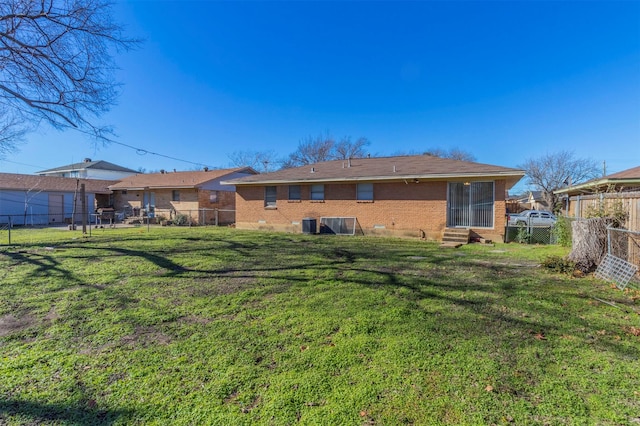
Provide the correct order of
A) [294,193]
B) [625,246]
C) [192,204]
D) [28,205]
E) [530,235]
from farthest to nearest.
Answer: [28,205] → [192,204] → [294,193] → [530,235] → [625,246]

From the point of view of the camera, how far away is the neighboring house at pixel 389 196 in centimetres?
1234

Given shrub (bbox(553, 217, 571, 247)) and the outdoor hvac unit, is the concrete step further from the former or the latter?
the outdoor hvac unit

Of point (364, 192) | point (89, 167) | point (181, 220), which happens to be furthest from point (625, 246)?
point (89, 167)

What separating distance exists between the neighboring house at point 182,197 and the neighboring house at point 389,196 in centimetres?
527

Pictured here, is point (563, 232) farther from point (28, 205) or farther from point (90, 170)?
point (90, 170)

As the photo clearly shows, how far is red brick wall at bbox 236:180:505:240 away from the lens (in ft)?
42.6

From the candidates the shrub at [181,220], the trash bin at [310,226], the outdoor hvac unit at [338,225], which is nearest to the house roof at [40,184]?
the shrub at [181,220]

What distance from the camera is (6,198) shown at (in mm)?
22578

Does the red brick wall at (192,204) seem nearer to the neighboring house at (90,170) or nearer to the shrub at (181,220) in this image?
the shrub at (181,220)

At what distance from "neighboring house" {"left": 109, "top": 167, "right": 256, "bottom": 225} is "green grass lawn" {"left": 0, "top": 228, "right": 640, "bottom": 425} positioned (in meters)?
16.0

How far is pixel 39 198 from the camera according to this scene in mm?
24094

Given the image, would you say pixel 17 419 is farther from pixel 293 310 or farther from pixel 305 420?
pixel 293 310

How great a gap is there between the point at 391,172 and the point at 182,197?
16.4 m

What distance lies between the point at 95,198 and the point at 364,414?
3264cm
